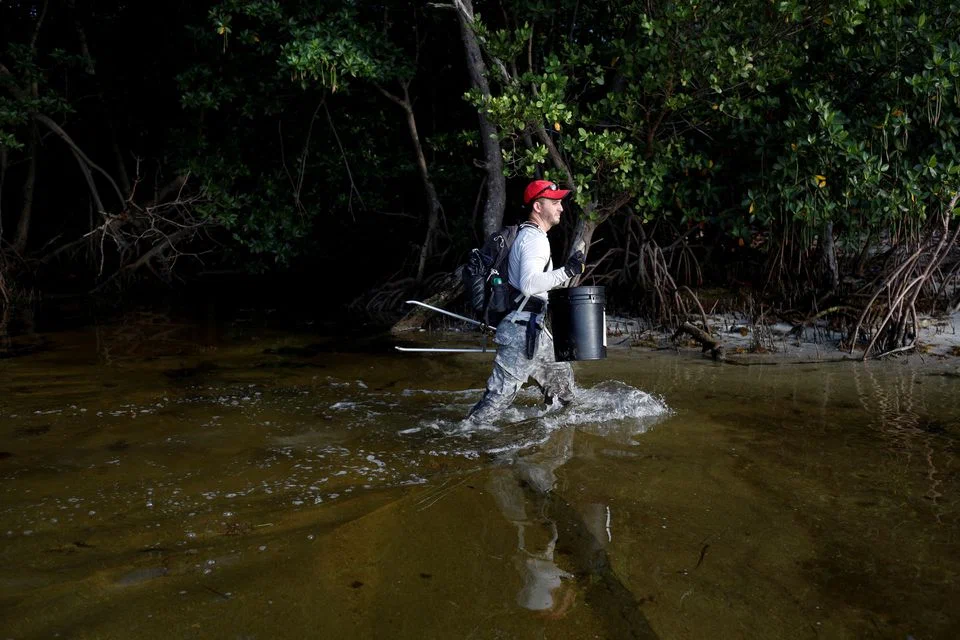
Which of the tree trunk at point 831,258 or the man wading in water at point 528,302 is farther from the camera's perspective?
the tree trunk at point 831,258

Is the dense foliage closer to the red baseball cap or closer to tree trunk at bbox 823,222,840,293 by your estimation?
tree trunk at bbox 823,222,840,293

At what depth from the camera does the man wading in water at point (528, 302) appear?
450cm

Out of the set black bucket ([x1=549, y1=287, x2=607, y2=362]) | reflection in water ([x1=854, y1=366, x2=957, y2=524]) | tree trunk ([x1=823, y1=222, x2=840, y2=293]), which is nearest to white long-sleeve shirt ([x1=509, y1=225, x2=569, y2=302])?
black bucket ([x1=549, y1=287, x2=607, y2=362])

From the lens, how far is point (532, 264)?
177 inches

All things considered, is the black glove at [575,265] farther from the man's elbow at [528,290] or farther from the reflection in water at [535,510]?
the reflection in water at [535,510]

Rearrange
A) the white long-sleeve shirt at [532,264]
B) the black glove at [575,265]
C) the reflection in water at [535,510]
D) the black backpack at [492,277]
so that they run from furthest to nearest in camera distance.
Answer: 1. the black backpack at [492,277]
2. the white long-sleeve shirt at [532,264]
3. the black glove at [575,265]
4. the reflection in water at [535,510]

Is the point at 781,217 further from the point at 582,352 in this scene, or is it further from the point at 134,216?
the point at 134,216

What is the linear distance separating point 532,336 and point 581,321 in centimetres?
31

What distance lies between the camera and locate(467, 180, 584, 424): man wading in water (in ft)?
14.8

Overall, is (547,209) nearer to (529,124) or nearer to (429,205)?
(529,124)

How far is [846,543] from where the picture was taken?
3.07m

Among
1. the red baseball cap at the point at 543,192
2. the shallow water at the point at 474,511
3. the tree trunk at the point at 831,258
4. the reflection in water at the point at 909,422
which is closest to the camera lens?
the shallow water at the point at 474,511

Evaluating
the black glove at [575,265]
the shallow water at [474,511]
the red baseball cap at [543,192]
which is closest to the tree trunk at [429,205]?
the shallow water at [474,511]

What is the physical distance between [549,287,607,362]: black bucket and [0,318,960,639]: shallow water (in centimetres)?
54
